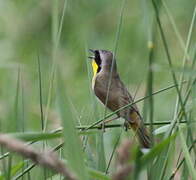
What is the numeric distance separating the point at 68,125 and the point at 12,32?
6.11 metres

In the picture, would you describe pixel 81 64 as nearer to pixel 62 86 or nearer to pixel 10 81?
pixel 10 81

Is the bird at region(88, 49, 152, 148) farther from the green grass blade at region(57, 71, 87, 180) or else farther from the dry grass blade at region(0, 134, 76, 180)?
the dry grass blade at region(0, 134, 76, 180)

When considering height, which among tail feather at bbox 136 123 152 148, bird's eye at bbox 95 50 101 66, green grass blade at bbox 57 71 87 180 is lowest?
tail feather at bbox 136 123 152 148

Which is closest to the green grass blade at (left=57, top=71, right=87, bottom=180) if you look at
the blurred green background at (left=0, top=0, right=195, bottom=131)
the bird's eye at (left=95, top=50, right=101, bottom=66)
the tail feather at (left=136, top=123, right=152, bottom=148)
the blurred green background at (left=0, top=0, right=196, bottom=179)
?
the tail feather at (left=136, top=123, right=152, bottom=148)

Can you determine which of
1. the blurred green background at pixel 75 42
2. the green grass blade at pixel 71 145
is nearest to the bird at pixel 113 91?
the blurred green background at pixel 75 42

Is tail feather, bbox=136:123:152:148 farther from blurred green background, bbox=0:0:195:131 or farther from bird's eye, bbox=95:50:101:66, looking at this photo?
blurred green background, bbox=0:0:195:131

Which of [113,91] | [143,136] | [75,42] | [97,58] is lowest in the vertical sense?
[143,136]

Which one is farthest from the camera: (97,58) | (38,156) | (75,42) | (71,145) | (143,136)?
(75,42)

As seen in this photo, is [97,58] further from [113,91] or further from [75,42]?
[75,42]

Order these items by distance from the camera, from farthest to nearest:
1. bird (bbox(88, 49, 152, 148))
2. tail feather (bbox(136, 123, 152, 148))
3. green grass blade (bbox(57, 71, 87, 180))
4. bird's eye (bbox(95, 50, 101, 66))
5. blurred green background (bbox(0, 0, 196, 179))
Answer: blurred green background (bbox(0, 0, 196, 179)) → bird's eye (bbox(95, 50, 101, 66)) → bird (bbox(88, 49, 152, 148)) → tail feather (bbox(136, 123, 152, 148)) → green grass blade (bbox(57, 71, 87, 180))

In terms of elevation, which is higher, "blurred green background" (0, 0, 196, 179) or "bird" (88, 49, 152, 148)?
"blurred green background" (0, 0, 196, 179)

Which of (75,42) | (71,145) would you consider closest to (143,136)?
(71,145)

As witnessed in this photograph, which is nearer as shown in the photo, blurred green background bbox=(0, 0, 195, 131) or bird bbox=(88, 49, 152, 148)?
bird bbox=(88, 49, 152, 148)

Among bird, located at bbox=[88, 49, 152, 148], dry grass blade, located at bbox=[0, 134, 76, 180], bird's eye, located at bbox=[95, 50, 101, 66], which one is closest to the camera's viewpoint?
dry grass blade, located at bbox=[0, 134, 76, 180]
